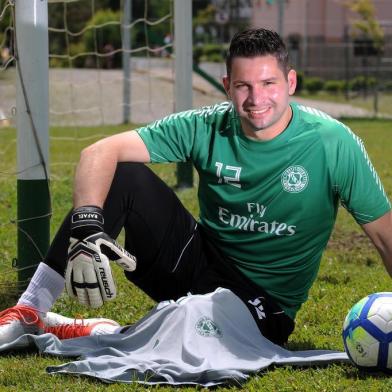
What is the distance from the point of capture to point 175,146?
14.0 ft

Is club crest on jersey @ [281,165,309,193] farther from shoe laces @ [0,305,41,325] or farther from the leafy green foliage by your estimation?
the leafy green foliage

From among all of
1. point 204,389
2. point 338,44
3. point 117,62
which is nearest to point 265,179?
point 204,389

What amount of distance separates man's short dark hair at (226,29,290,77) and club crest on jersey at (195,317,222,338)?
3.13ft

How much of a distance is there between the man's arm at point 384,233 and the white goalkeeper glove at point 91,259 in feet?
3.04

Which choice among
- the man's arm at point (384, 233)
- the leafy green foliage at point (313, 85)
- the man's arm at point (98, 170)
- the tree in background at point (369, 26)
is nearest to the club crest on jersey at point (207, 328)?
the man's arm at point (98, 170)

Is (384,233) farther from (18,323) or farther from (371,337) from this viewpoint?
(18,323)

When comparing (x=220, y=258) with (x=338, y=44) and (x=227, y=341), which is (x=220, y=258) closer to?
(x=227, y=341)

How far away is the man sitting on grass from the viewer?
405cm

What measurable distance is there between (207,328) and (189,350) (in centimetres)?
14

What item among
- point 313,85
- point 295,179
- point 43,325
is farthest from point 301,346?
point 313,85

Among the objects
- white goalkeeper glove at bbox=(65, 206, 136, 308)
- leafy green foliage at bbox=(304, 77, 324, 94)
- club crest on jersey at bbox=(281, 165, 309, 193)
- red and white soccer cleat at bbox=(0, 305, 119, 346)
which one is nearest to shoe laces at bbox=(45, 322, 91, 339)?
red and white soccer cleat at bbox=(0, 305, 119, 346)

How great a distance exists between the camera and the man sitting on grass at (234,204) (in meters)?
4.05

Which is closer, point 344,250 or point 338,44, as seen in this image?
point 344,250

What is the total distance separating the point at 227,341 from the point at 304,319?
0.99 meters
